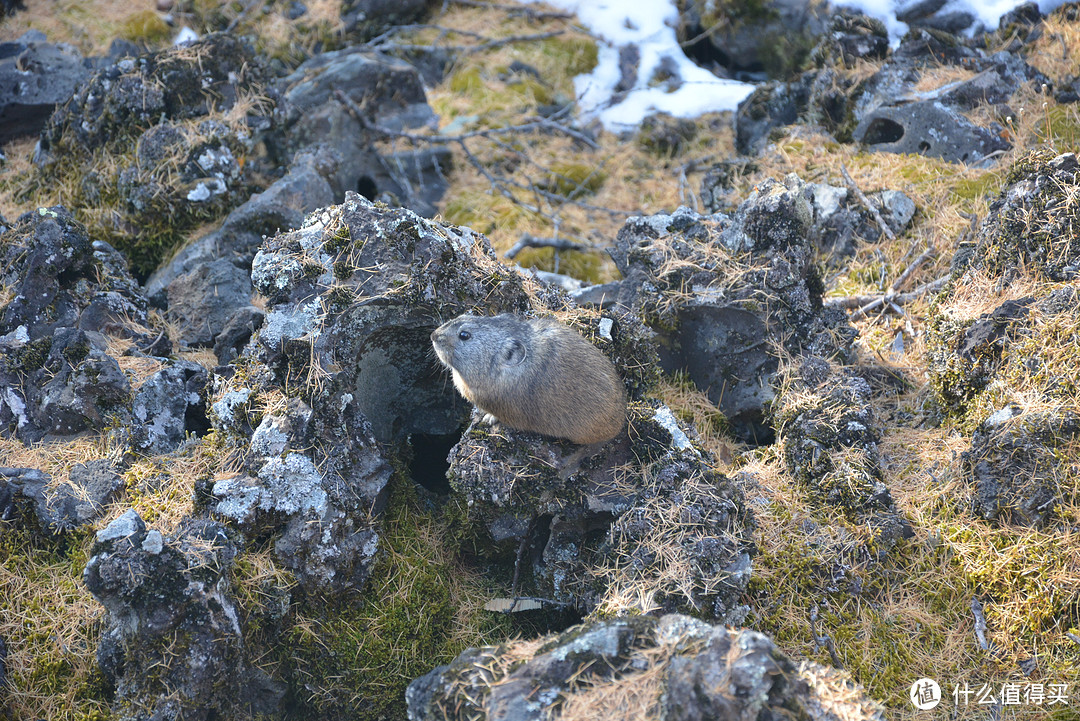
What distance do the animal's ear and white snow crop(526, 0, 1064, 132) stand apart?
658cm

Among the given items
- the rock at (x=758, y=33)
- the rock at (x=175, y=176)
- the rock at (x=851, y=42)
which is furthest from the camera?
the rock at (x=758, y=33)

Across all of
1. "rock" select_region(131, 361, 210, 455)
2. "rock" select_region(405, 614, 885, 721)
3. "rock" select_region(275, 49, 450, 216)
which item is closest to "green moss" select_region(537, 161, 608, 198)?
"rock" select_region(275, 49, 450, 216)

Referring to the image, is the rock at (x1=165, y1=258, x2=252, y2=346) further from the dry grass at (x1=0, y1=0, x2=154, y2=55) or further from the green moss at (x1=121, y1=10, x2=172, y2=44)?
the green moss at (x1=121, y1=10, x2=172, y2=44)

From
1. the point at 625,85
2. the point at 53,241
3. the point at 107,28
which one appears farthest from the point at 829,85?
the point at 107,28

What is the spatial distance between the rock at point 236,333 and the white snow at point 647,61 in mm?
6122

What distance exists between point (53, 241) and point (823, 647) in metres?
5.97

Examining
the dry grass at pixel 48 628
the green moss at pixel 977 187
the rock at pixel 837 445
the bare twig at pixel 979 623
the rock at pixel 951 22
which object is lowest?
the bare twig at pixel 979 623

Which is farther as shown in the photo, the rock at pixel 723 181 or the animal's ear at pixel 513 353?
the rock at pixel 723 181

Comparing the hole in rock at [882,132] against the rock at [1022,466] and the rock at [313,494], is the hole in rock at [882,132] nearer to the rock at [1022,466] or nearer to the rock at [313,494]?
the rock at [1022,466]

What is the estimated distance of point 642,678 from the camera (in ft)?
9.93

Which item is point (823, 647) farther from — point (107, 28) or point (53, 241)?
point (107, 28)

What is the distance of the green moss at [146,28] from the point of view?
1064 centimetres

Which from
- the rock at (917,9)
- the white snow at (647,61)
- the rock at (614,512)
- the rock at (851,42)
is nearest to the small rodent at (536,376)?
the rock at (614,512)

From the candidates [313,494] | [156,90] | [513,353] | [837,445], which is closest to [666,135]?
[156,90]
